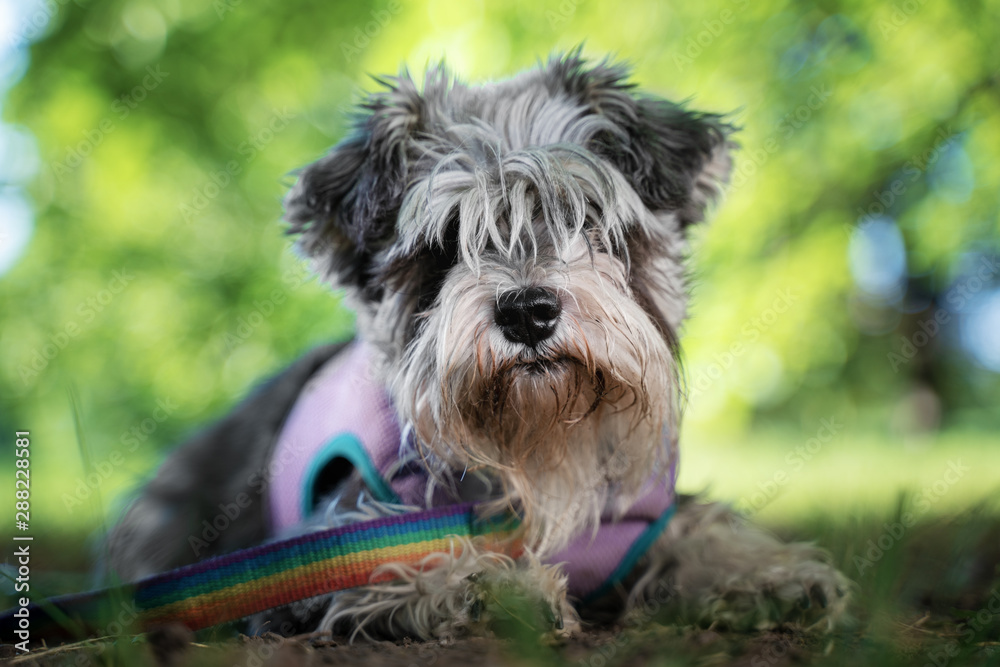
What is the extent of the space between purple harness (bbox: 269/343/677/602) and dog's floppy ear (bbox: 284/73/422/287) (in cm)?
50

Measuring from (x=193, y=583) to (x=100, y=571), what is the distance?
203cm

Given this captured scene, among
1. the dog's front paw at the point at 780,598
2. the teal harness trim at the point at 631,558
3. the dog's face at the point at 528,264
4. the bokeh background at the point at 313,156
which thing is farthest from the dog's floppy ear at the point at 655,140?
the bokeh background at the point at 313,156

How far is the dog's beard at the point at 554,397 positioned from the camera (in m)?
2.64

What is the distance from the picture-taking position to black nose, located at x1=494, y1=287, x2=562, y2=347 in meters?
2.56

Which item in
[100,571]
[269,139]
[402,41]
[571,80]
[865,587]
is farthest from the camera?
[269,139]

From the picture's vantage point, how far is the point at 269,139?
470 inches

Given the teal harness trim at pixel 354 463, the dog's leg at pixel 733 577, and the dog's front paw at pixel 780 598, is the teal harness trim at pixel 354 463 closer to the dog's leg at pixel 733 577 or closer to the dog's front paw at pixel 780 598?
the dog's leg at pixel 733 577

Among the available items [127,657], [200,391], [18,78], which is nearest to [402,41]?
[18,78]

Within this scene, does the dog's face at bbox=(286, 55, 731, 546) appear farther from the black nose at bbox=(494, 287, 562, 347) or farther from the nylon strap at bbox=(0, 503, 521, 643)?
the nylon strap at bbox=(0, 503, 521, 643)

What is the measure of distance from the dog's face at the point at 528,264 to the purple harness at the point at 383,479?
0.11 meters

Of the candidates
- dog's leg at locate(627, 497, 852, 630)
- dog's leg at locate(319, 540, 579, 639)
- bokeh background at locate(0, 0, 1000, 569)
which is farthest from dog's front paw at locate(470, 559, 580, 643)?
bokeh background at locate(0, 0, 1000, 569)

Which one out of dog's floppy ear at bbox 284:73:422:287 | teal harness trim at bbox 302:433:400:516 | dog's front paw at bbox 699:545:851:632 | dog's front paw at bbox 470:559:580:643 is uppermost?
dog's floppy ear at bbox 284:73:422:287

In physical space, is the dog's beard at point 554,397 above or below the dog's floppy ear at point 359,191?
below

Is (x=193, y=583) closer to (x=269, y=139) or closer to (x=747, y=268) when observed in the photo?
(x=269, y=139)
